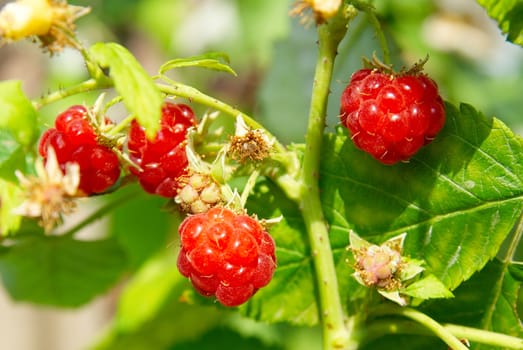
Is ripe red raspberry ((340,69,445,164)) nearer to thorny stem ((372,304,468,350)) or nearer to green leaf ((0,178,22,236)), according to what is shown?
thorny stem ((372,304,468,350))

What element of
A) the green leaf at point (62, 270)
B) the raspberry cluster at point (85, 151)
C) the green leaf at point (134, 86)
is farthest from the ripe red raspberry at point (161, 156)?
the green leaf at point (62, 270)

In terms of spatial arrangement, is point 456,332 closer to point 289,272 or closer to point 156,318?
point 289,272

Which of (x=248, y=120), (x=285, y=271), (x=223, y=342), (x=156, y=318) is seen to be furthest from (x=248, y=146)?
(x=156, y=318)

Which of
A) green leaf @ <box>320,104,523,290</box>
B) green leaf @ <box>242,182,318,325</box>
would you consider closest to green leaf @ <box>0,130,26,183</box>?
green leaf @ <box>242,182,318,325</box>

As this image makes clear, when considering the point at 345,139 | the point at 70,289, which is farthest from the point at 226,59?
the point at 70,289

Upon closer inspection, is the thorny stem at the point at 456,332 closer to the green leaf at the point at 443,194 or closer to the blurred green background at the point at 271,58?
the green leaf at the point at 443,194

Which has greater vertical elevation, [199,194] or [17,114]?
[17,114]
